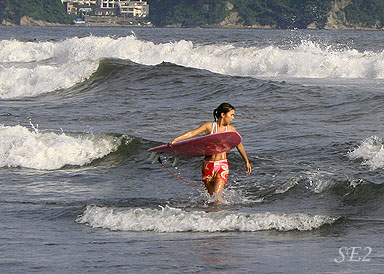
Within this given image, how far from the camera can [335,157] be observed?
12.4m

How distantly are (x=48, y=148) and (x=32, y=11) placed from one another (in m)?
127

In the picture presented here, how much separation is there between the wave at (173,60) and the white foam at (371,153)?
1474 centimetres

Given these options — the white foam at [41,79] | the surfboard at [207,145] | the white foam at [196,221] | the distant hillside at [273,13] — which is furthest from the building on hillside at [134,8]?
the white foam at [196,221]

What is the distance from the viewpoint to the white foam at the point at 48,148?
13.3 meters

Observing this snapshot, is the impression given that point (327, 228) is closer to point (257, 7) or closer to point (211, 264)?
point (211, 264)

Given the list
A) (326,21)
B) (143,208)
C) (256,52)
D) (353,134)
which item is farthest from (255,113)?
(326,21)

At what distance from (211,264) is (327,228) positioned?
6.28 feet

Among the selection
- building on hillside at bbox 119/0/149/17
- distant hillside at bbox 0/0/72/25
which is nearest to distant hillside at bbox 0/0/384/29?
distant hillside at bbox 0/0/72/25

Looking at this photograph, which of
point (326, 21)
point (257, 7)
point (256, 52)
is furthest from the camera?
point (257, 7)

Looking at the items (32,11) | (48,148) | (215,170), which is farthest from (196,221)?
(32,11)

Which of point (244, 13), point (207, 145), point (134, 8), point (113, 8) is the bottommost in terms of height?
point (113, 8)

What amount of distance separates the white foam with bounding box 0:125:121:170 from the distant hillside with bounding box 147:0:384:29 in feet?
355

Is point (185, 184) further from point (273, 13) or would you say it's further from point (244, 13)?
point (244, 13)

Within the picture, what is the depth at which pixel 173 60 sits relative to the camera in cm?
3988
